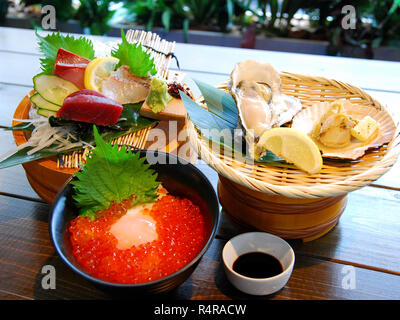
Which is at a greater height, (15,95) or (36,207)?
(15,95)

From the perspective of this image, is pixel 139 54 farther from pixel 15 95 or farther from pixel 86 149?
pixel 15 95

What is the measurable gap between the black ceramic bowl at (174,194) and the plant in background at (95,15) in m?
2.57

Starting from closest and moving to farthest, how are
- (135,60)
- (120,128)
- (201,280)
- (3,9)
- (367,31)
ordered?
(201,280), (120,128), (135,60), (367,31), (3,9)

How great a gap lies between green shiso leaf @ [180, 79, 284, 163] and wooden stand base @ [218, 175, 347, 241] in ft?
0.37

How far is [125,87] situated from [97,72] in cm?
11

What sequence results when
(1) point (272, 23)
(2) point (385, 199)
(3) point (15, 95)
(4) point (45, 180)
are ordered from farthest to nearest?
1. (1) point (272, 23)
2. (3) point (15, 95)
3. (2) point (385, 199)
4. (4) point (45, 180)

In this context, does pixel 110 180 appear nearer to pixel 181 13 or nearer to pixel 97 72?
pixel 97 72

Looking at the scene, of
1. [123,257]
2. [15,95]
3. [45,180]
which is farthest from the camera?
[15,95]

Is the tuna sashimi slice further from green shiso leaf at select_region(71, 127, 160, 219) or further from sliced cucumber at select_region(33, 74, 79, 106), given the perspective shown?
green shiso leaf at select_region(71, 127, 160, 219)

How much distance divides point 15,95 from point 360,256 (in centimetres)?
163

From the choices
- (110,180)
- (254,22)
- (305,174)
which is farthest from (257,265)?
(254,22)

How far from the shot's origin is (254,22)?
136 inches

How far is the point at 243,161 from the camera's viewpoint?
1.05 meters
